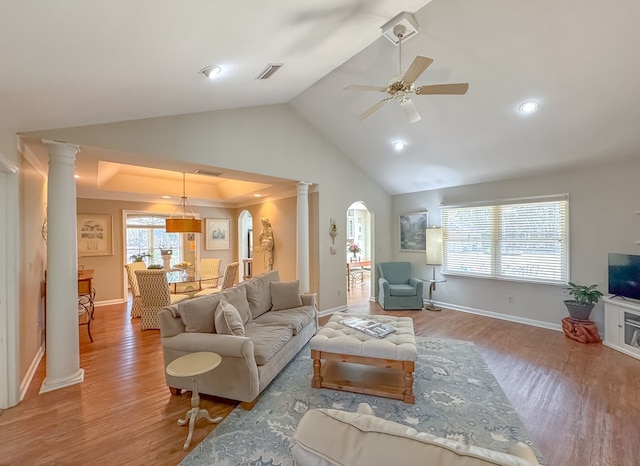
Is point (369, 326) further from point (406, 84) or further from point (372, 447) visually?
point (372, 447)

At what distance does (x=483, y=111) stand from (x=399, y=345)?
10.5ft

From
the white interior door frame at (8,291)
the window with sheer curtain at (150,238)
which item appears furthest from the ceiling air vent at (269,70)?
the window with sheer curtain at (150,238)

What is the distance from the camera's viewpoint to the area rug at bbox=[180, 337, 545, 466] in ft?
6.82

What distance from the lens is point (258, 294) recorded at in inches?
154

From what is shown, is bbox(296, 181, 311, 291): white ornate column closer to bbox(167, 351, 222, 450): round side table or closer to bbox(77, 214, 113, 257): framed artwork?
bbox(167, 351, 222, 450): round side table

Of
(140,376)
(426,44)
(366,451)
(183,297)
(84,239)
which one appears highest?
(426,44)

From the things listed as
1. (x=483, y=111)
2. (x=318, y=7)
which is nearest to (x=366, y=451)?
(x=318, y=7)

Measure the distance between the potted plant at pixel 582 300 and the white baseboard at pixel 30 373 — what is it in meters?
6.78

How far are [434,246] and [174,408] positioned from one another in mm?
5179

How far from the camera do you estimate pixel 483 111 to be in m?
3.81

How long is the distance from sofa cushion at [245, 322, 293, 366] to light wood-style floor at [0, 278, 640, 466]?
514mm

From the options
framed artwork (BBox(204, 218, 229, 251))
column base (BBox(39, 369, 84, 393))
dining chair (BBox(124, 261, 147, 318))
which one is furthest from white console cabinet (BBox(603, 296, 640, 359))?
framed artwork (BBox(204, 218, 229, 251))

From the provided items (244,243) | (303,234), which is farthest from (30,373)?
(244,243)

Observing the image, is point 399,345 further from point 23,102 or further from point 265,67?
point 23,102
